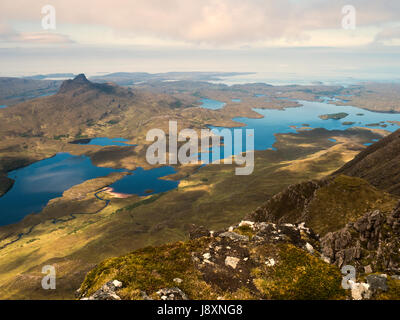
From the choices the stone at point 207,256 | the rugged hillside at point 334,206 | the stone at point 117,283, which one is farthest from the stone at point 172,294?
the rugged hillside at point 334,206

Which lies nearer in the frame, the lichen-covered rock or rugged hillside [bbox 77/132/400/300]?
rugged hillside [bbox 77/132/400/300]

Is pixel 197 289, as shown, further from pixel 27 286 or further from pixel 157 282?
pixel 27 286

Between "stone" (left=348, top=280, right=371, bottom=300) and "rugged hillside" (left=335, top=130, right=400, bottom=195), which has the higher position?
"stone" (left=348, top=280, right=371, bottom=300)

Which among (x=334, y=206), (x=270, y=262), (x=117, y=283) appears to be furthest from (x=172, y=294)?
(x=334, y=206)

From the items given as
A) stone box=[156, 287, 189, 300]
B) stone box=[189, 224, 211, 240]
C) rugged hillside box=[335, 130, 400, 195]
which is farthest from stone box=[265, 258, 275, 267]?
rugged hillside box=[335, 130, 400, 195]

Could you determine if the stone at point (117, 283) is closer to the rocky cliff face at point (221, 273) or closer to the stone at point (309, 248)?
the rocky cliff face at point (221, 273)

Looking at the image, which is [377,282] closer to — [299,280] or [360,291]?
[360,291]

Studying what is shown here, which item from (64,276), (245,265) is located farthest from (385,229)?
(64,276)

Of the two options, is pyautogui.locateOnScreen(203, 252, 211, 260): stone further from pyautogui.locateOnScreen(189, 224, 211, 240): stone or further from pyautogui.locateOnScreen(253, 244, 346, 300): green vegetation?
pyautogui.locateOnScreen(189, 224, 211, 240): stone
